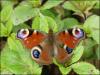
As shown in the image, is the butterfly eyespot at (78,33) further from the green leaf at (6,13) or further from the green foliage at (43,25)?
the green leaf at (6,13)

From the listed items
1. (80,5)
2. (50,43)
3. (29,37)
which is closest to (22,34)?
(29,37)

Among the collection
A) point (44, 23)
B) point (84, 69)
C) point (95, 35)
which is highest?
point (44, 23)

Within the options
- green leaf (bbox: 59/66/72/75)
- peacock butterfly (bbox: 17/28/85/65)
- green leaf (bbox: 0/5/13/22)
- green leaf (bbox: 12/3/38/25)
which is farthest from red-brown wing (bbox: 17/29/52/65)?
green leaf (bbox: 0/5/13/22)

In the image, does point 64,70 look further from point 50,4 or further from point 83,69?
point 50,4

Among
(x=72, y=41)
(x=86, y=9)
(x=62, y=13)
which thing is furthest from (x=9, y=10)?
(x=72, y=41)

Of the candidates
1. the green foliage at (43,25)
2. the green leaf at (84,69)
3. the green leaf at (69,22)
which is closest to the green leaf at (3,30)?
the green foliage at (43,25)

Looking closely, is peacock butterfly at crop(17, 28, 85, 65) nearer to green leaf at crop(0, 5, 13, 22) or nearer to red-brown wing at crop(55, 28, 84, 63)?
red-brown wing at crop(55, 28, 84, 63)

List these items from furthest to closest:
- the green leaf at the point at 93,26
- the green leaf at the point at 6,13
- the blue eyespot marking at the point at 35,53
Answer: the green leaf at the point at 6,13 → the green leaf at the point at 93,26 → the blue eyespot marking at the point at 35,53
